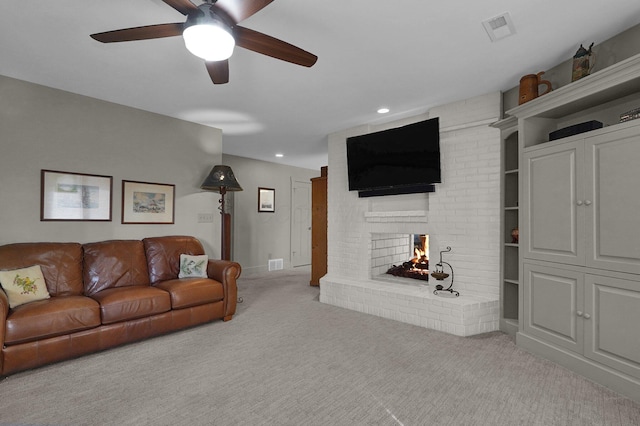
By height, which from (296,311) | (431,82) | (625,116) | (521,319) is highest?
(431,82)

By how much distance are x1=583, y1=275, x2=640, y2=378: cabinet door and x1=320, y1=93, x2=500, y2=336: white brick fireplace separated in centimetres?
105

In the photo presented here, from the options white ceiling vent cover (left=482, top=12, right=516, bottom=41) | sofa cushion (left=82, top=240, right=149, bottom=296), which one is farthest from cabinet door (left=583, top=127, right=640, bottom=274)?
sofa cushion (left=82, top=240, right=149, bottom=296)

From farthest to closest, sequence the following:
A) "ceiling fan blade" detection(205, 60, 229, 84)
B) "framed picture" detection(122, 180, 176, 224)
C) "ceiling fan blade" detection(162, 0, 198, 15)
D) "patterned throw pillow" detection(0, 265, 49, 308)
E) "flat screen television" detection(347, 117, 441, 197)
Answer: "framed picture" detection(122, 180, 176, 224) < "flat screen television" detection(347, 117, 441, 197) < "patterned throw pillow" detection(0, 265, 49, 308) < "ceiling fan blade" detection(205, 60, 229, 84) < "ceiling fan blade" detection(162, 0, 198, 15)

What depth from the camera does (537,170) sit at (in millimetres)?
2744

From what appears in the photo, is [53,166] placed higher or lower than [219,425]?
higher

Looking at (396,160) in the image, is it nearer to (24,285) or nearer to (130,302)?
(130,302)

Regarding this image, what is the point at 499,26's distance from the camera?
229cm

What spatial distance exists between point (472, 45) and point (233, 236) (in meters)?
5.28

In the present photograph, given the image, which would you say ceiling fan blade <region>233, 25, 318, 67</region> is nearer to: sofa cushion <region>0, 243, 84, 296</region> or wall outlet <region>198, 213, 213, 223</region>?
sofa cushion <region>0, 243, 84, 296</region>

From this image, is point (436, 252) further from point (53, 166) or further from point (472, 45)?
point (53, 166)

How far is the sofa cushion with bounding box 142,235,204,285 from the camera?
147 inches

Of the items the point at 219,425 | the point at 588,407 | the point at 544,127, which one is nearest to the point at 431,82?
the point at 544,127

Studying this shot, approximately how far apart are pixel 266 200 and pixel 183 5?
18.4 ft

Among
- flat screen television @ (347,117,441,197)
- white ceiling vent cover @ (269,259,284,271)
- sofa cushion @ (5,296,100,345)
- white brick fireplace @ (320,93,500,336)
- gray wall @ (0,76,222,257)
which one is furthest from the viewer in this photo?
white ceiling vent cover @ (269,259,284,271)
